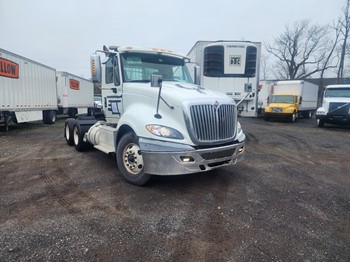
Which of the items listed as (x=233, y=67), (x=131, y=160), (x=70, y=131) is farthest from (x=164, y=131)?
(x=233, y=67)

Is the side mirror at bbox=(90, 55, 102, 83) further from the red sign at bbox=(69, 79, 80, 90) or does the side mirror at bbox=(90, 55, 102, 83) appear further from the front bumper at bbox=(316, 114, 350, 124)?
the red sign at bbox=(69, 79, 80, 90)

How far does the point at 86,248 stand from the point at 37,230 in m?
0.82

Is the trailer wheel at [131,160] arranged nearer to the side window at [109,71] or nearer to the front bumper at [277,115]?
the side window at [109,71]

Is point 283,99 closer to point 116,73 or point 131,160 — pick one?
Result: point 116,73

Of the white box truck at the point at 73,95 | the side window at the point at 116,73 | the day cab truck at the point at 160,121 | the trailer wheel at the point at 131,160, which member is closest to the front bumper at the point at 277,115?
the white box truck at the point at 73,95

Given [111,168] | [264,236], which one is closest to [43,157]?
[111,168]

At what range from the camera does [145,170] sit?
4348 mm

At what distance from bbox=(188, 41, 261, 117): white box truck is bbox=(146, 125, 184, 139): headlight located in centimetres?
642

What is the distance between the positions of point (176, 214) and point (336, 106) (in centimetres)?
1498

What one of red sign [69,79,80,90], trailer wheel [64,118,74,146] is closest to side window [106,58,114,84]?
trailer wheel [64,118,74,146]

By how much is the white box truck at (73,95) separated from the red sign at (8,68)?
642cm

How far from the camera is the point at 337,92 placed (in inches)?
611

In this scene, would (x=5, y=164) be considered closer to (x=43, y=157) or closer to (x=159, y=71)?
(x=43, y=157)

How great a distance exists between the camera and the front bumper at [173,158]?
4.11 meters
